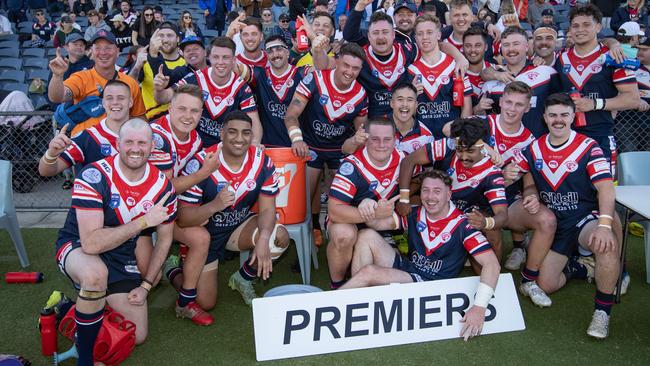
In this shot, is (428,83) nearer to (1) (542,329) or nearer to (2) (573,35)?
(2) (573,35)

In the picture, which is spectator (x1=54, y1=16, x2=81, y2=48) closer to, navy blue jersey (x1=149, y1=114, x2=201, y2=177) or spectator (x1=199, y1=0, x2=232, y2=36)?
spectator (x1=199, y1=0, x2=232, y2=36)

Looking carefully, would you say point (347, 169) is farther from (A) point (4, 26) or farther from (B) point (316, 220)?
(A) point (4, 26)

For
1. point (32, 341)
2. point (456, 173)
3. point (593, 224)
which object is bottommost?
point (32, 341)

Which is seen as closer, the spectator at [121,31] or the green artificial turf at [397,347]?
the green artificial turf at [397,347]

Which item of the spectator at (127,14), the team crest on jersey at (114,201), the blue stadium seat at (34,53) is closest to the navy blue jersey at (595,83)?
the team crest on jersey at (114,201)

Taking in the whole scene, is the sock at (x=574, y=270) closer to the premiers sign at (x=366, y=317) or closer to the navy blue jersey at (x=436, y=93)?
the premiers sign at (x=366, y=317)

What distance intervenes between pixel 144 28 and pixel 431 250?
6.74 m

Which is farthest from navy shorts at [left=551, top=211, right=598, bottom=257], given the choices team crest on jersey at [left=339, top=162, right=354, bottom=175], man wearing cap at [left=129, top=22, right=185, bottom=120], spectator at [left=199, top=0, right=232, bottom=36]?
spectator at [left=199, top=0, right=232, bottom=36]

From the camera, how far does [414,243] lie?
3.96 meters

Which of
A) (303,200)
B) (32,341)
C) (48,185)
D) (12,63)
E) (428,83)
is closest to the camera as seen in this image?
(32,341)

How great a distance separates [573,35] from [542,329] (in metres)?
2.42

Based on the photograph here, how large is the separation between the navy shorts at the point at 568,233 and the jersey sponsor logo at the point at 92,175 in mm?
3142

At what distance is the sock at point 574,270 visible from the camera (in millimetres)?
4453

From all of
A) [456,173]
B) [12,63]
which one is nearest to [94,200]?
[456,173]
